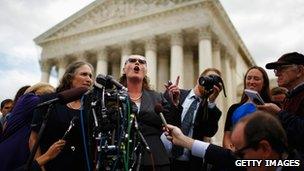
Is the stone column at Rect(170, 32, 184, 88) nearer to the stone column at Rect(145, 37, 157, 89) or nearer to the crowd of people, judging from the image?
the stone column at Rect(145, 37, 157, 89)

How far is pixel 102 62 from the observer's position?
27.1 meters

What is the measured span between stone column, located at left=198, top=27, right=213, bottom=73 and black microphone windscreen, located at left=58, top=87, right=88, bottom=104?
19069 millimetres

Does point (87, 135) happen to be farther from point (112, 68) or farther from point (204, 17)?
point (112, 68)

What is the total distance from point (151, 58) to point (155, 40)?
67.1 inches

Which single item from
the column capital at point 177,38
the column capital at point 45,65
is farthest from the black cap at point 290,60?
the column capital at point 45,65

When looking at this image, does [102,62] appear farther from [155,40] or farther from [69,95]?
[69,95]

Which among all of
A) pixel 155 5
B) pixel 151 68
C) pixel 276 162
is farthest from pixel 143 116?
pixel 155 5

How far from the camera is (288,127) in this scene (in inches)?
118

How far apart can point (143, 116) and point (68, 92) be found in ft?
3.30

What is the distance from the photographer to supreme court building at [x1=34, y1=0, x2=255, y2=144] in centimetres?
2352

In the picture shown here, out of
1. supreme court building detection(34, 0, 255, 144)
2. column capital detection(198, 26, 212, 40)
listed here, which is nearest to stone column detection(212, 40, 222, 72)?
supreme court building detection(34, 0, 255, 144)

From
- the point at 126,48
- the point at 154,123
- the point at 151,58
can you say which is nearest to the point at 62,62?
the point at 126,48

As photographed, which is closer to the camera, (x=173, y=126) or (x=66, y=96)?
(x=173, y=126)

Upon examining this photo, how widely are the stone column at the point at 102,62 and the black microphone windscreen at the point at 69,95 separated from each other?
77.0 ft
